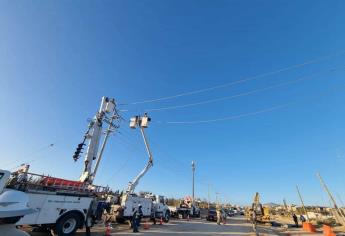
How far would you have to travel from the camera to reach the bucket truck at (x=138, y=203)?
18591mm

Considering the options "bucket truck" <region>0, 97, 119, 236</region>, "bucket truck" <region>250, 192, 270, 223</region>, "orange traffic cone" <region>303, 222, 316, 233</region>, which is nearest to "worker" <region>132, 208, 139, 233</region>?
"bucket truck" <region>0, 97, 119, 236</region>

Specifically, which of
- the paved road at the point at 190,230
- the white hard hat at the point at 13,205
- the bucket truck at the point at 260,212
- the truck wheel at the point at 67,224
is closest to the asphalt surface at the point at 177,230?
the paved road at the point at 190,230

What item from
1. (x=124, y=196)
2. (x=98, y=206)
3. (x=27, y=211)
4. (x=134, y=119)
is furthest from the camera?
(x=134, y=119)

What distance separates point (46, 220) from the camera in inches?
428

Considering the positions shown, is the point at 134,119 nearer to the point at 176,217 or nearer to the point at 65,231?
the point at 65,231

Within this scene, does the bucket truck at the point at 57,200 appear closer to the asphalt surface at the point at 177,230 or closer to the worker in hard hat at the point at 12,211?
the asphalt surface at the point at 177,230

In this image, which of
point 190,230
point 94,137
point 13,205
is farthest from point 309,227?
point 13,205

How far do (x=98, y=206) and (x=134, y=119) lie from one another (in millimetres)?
10381

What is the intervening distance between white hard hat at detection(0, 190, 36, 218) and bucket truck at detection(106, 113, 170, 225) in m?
16.7

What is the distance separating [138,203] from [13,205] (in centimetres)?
1917

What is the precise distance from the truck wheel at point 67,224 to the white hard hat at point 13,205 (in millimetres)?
9789

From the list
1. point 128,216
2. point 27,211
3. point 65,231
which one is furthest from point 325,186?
point 27,211

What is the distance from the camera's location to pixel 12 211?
2.81 metres

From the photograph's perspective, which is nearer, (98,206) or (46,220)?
(46,220)
